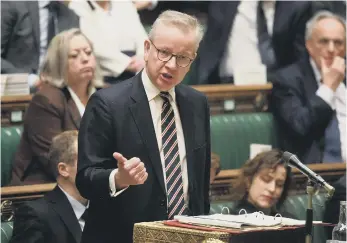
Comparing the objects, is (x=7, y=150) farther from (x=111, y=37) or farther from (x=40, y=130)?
(x=111, y=37)

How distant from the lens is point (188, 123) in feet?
8.43

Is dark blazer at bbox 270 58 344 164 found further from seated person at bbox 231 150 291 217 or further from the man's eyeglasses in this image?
the man's eyeglasses

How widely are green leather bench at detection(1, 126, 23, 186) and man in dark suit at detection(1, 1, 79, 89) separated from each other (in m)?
0.35

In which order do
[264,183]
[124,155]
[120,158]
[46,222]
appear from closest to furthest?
[120,158] < [124,155] < [46,222] < [264,183]

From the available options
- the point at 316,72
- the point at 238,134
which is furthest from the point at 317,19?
the point at 238,134

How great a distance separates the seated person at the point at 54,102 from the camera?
13.0 ft

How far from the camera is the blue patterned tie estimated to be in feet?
8.13

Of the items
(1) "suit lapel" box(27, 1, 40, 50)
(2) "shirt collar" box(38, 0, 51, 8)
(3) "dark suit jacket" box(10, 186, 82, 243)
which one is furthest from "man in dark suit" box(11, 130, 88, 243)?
(2) "shirt collar" box(38, 0, 51, 8)

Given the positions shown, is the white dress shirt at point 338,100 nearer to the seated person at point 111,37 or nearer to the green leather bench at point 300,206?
the green leather bench at point 300,206

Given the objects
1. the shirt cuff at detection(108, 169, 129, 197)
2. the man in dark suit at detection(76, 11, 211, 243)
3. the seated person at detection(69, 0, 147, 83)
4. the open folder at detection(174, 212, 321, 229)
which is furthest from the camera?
the seated person at detection(69, 0, 147, 83)

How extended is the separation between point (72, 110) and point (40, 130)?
168 mm

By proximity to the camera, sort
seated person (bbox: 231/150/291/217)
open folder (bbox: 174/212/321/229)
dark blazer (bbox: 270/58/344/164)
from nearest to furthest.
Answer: open folder (bbox: 174/212/321/229) → seated person (bbox: 231/150/291/217) → dark blazer (bbox: 270/58/344/164)

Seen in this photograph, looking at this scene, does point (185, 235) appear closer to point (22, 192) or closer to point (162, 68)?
point (162, 68)

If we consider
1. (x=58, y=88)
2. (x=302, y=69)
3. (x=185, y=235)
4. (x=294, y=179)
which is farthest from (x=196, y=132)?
(x=302, y=69)
